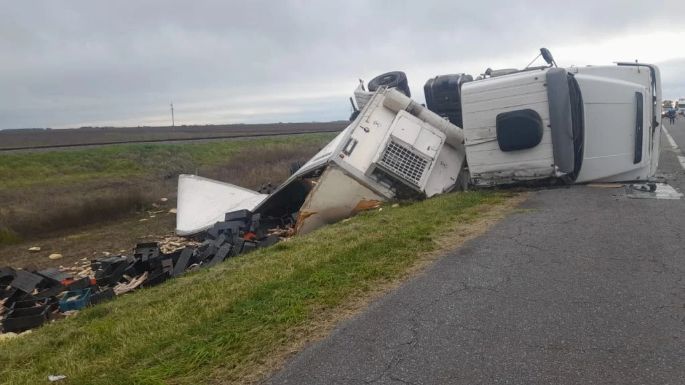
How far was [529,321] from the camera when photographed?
369 cm

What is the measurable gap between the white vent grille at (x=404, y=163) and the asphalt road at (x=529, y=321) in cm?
398

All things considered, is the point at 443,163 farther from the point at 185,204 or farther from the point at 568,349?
the point at 568,349

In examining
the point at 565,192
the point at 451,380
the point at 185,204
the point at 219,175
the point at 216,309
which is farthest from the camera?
the point at 219,175

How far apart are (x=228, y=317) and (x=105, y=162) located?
22951 mm

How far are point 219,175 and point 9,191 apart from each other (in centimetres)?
757

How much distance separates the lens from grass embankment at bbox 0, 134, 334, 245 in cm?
1575

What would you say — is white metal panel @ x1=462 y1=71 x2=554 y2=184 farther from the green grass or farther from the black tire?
the green grass

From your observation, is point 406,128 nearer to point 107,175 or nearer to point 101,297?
point 101,297

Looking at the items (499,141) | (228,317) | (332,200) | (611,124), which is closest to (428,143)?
(499,141)

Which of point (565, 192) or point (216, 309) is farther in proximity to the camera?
point (565, 192)

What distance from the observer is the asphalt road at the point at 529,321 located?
308cm

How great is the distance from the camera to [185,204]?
41.9 feet

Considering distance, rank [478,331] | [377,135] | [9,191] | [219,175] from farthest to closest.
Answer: [219,175]
[9,191]
[377,135]
[478,331]

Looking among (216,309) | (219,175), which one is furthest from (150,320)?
(219,175)
